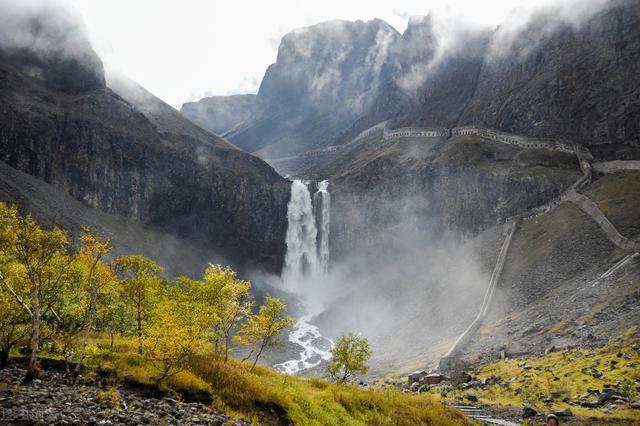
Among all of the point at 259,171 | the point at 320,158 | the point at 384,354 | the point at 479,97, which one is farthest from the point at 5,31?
the point at 479,97

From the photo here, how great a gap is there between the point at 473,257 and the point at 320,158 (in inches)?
4309

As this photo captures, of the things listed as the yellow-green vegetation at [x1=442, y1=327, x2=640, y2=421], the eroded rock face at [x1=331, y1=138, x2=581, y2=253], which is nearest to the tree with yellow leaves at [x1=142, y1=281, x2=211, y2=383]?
the yellow-green vegetation at [x1=442, y1=327, x2=640, y2=421]

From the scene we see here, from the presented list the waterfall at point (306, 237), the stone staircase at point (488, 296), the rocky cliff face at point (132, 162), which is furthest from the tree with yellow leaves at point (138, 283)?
the waterfall at point (306, 237)

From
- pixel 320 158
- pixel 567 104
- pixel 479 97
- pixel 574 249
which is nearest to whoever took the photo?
pixel 574 249

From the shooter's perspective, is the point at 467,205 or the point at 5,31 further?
the point at 5,31

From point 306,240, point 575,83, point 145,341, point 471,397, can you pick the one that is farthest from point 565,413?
point 575,83

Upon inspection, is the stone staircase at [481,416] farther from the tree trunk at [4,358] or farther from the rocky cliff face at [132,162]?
the rocky cliff face at [132,162]

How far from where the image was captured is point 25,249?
20516 millimetres

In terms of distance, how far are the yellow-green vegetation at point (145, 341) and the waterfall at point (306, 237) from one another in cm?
8126

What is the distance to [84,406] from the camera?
16703mm

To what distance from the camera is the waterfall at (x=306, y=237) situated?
11050 centimetres

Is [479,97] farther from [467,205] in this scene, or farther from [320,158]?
[320,158]

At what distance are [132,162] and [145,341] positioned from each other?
97.0 meters

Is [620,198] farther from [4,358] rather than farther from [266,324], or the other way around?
[4,358]
